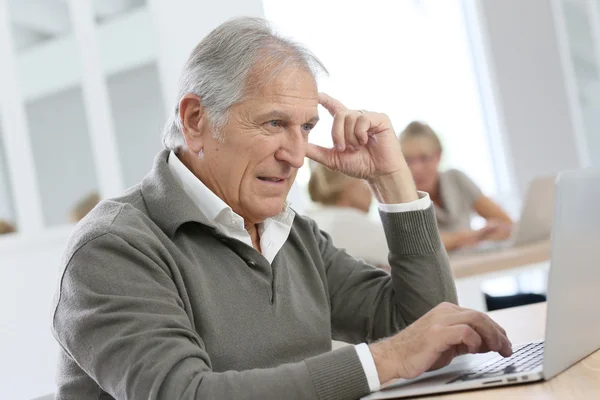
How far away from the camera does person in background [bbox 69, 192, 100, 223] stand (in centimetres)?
443

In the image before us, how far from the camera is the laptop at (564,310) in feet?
3.54

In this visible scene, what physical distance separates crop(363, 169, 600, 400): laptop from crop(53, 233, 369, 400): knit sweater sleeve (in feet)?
0.30

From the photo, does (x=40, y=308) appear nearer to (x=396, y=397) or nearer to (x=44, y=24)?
(x=44, y=24)

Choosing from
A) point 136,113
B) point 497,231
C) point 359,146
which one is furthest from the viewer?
point 136,113

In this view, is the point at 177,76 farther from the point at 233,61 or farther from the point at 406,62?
the point at 406,62

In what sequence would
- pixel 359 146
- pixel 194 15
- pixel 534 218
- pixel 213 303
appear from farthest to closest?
pixel 534 218 → pixel 194 15 → pixel 359 146 → pixel 213 303

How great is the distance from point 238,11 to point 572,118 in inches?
175

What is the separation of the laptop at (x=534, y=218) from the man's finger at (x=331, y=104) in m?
1.89

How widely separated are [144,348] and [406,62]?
549 centimetres

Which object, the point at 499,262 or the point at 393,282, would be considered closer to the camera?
the point at 393,282

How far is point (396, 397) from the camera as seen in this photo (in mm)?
1153

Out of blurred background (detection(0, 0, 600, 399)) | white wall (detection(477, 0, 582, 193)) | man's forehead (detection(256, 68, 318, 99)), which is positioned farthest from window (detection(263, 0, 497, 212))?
man's forehead (detection(256, 68, 318, 99))

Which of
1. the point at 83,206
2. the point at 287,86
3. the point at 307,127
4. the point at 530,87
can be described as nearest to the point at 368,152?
the point at 307,127

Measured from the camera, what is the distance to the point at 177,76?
3.24m
